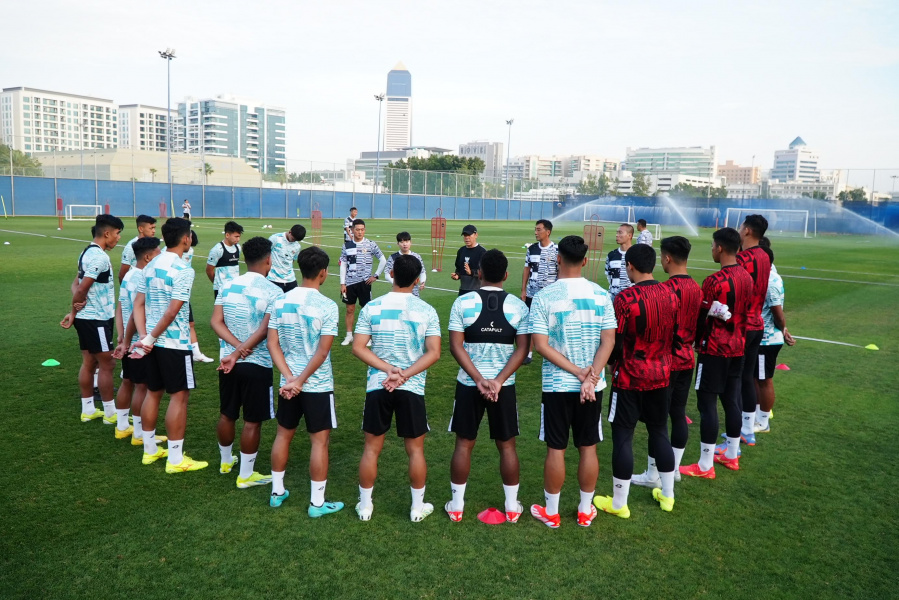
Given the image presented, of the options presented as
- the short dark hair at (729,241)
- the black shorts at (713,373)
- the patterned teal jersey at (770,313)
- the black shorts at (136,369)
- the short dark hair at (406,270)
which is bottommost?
the black shorts at (136,369)

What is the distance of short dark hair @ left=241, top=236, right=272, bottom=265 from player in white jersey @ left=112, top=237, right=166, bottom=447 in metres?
1.22

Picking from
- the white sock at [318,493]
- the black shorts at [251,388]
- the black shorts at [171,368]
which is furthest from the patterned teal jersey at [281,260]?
the white sock at [318,493]

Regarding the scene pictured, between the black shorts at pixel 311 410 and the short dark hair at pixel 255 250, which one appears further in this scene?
the short dark hair at pixel 255 250

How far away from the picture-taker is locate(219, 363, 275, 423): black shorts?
530 cm

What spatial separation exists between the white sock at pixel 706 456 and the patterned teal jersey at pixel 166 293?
Answer: 194 inches

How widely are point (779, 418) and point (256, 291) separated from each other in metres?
6.36

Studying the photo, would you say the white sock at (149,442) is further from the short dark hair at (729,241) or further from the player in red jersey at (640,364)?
the short dark hair at (729,241)

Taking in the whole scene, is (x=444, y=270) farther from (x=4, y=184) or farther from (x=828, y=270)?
→ (x=4, y=184)

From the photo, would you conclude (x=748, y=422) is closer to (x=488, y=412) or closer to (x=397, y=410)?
(x=488, y=412)

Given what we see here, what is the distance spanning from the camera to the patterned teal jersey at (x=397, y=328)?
15.5 ft

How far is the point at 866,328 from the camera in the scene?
44.7ft

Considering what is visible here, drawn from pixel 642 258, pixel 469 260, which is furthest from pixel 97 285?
pixel 642 258

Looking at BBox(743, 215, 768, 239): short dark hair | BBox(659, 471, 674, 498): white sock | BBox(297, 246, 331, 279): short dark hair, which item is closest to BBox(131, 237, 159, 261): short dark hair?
BBox(297, 246, 331, 279): short dark hair

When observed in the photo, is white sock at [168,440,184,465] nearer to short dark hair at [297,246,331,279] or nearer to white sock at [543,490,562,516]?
short dark hair at [297,246,331,279]
